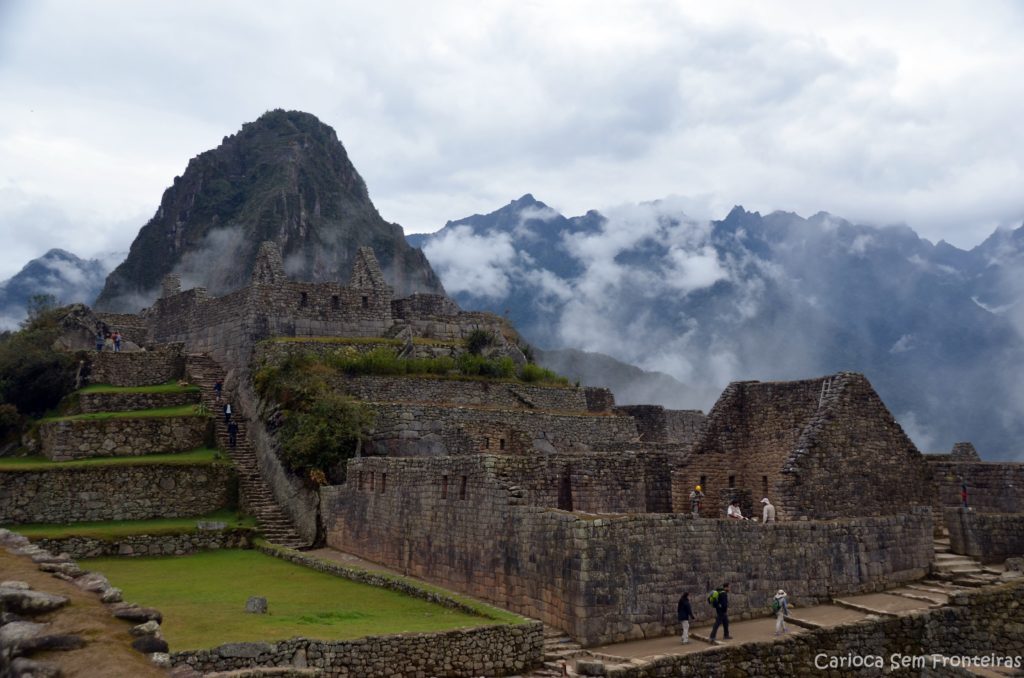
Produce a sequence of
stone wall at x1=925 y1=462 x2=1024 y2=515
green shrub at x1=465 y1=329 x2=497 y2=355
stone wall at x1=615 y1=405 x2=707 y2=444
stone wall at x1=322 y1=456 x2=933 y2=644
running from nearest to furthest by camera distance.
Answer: stone wall at x1=322 y1=456 x2=933 y2=644 < stone wall at x1=925 y1=462 x2=1024 y2=515 < green shrub at x1=465 y1=329 x2=497 y2=355 < stone wall at x1=615 y1=405 x2=707 y2=444

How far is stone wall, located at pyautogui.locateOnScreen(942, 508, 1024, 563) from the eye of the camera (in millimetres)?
17000

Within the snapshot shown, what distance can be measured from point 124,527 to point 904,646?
19.2 meters

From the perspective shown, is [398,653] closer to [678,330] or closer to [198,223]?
[678,330]

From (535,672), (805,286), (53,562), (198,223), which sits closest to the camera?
(53,562)

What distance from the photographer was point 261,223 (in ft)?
310

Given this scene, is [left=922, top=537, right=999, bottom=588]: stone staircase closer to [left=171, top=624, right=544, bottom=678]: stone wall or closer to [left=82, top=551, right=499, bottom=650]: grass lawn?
[left=171, top=624, right=544, bottom=678]: stone wall

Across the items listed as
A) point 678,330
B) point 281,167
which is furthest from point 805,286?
point 281,167

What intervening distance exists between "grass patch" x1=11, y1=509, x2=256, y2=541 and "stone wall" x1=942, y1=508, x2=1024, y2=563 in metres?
17.9

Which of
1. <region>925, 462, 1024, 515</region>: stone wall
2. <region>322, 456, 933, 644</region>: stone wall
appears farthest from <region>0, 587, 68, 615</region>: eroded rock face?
<region>925, 462, 1024, 515</region>: stone wall

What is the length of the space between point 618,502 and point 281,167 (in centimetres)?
9552

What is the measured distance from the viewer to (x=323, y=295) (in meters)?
34.1

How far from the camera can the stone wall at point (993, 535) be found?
55.8ft

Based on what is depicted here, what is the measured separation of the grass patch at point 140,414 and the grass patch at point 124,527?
13.4 feet

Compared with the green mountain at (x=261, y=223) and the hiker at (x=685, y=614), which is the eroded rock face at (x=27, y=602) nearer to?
the hiker at (x=685, y=614)
